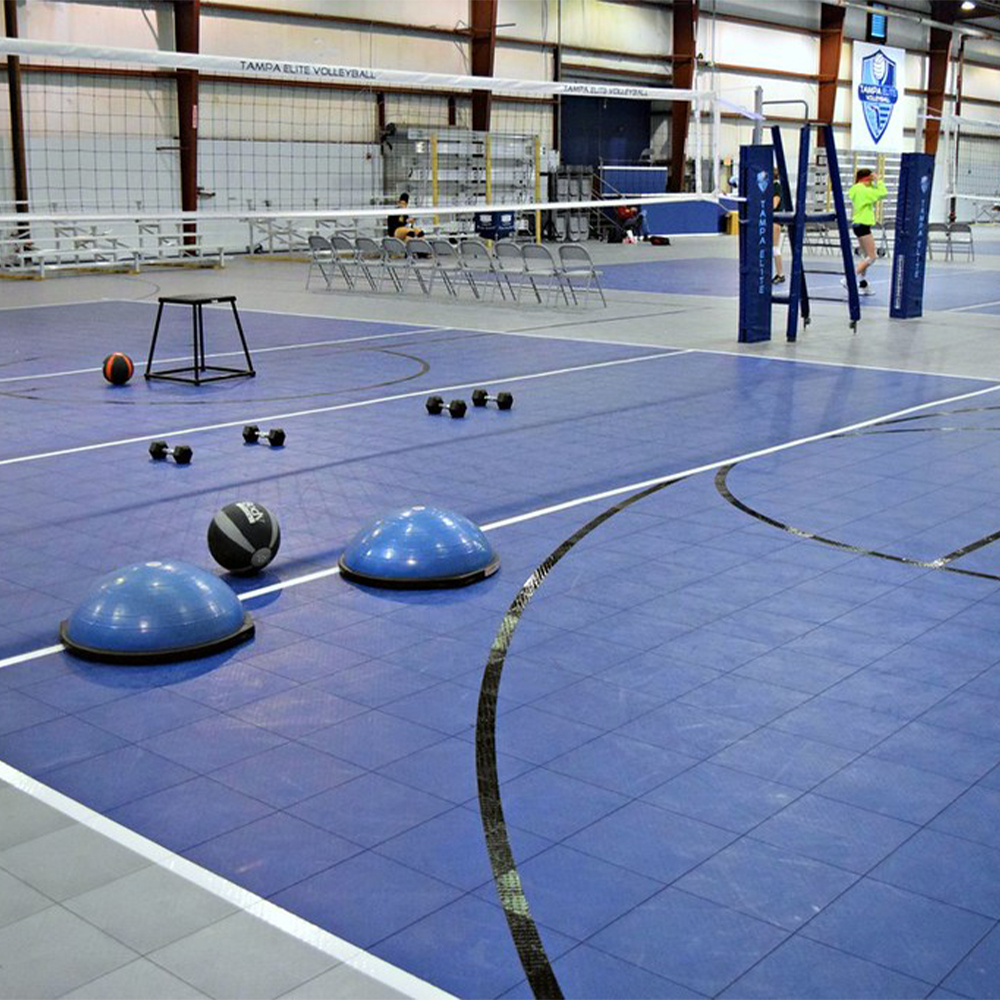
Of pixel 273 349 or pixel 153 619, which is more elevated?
pixel 273 349

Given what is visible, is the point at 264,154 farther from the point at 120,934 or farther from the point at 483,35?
the point at 120,934

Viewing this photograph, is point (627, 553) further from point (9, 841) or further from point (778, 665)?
point (9, 841)

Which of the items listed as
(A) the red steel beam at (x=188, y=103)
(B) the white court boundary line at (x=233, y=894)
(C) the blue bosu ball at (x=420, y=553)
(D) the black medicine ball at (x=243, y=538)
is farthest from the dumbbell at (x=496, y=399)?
(A) the red steel beam at (x=188, y=103)

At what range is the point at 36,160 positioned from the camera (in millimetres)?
24391

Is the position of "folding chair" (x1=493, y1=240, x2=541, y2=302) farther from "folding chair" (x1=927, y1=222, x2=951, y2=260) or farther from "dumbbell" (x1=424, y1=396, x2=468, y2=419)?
"folding chair" (x1=927, y1=222, x2=951, y2=260)

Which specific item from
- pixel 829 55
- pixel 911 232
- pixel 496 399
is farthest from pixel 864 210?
pixel 829 55

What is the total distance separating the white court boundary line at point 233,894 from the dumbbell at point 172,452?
14.5 ft

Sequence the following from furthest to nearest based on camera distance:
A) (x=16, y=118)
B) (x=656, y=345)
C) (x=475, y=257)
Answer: (x=16, y=118)
(x=475, y=257)
(x=656, y=345)

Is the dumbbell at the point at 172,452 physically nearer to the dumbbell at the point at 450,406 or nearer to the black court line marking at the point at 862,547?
the dumbbell at the point at 450,406

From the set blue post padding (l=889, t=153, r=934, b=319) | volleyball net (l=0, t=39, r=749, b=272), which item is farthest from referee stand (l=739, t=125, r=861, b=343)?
volleyball net (l=0, t=39, r=749, b=272)

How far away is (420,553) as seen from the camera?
6.04 metres

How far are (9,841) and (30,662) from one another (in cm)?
152

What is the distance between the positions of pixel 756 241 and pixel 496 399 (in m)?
4.31

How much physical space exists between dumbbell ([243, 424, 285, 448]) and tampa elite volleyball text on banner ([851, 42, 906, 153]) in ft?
116
